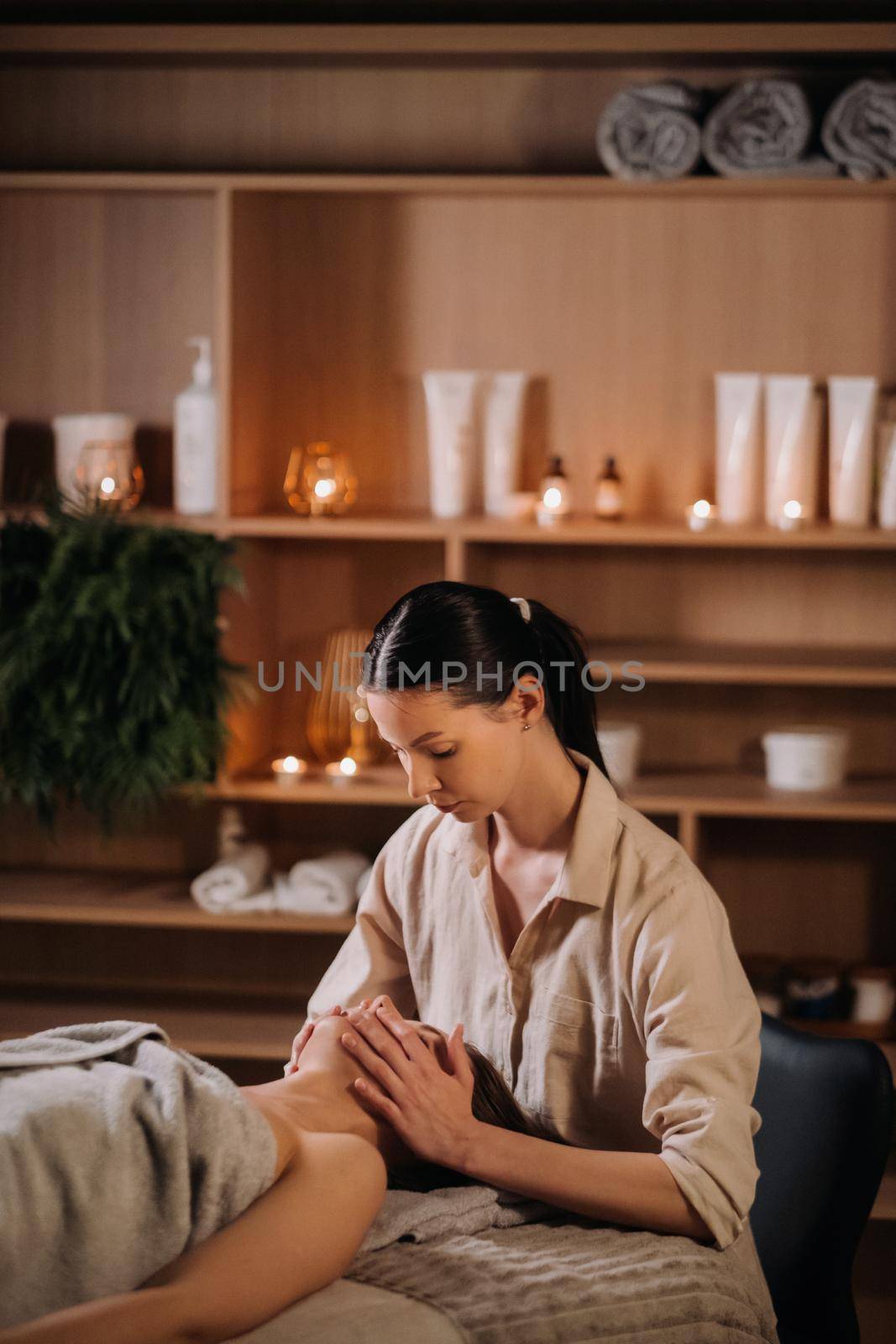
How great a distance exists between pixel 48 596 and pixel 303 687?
70cm

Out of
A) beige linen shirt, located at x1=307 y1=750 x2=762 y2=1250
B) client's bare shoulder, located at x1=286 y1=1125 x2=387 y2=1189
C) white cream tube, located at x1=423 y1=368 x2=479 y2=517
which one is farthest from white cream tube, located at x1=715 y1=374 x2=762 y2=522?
client's bare shoulder, located at x1=286 y1=1125 x2=387 y2=1189

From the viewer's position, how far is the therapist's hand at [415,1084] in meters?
1.44

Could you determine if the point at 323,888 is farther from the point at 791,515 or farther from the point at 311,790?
the point at 791,515

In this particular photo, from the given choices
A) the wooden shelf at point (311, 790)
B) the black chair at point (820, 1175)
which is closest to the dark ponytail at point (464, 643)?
the black chair at point (820, 1175)

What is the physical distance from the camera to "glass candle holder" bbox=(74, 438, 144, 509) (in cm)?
282

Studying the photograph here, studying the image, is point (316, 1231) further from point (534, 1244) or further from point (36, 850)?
point (36, 850)

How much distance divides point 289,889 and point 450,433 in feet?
3.29

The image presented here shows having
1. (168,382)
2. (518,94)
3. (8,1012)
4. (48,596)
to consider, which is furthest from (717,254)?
(8,1012)

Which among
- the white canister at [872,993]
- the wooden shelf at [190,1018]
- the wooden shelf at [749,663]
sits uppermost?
the wooden shelf at [749,663]

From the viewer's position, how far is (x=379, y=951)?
183 centimetres

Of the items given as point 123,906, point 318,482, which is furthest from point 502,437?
point 123,906

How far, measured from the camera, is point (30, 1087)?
1.22m

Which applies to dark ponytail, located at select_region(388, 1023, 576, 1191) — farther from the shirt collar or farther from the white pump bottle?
the white pump bottle

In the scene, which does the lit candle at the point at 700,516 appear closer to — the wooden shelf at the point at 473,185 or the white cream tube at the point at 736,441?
the white cream tube at the point at 736,441
